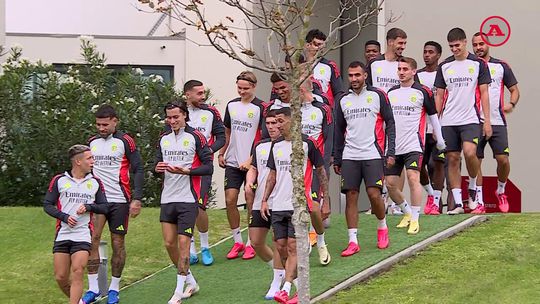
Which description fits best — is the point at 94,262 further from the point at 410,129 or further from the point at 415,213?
the point at 410,129

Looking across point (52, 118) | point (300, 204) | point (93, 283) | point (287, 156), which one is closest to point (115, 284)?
point (93, 283)

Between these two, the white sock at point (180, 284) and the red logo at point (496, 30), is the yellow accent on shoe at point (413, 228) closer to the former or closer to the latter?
the white sock at point (180, 284)

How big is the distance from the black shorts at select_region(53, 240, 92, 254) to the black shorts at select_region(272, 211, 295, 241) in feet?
6.17

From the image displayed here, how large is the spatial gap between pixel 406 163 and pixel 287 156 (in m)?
2.36

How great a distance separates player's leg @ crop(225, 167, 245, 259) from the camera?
12.0m

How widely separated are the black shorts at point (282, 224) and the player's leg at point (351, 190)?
150 cm

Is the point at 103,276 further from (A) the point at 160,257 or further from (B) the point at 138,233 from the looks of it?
(B) the point at 138,233

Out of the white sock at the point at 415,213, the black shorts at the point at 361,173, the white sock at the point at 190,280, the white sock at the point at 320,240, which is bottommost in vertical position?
the white sock at the point at 190,280

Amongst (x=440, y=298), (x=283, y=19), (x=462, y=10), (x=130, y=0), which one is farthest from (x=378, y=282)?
(x=130, y=0)

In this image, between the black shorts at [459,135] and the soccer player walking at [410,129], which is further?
the black shorts at [459,135]

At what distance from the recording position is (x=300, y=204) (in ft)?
25.8

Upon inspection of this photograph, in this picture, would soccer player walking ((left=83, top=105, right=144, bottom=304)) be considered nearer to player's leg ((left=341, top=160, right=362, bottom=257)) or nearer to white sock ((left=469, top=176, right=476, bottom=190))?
player's leg ((left=341, top=160, right=362, bottom=257))

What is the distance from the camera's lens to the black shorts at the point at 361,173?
11.1 metres

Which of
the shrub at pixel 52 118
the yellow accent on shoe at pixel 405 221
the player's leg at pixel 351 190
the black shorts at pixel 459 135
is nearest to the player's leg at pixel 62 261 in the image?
the player's leg at pixel 351 190
